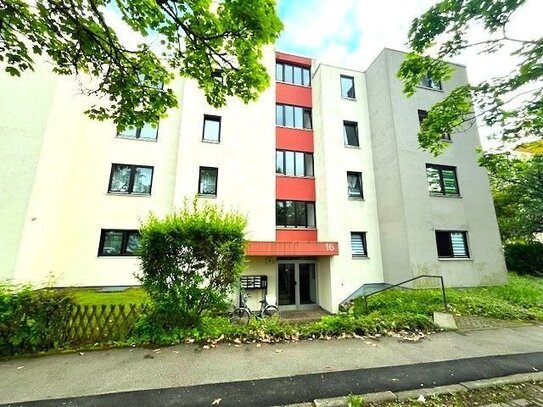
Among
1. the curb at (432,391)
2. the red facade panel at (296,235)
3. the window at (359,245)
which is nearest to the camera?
the curb at (432,391)

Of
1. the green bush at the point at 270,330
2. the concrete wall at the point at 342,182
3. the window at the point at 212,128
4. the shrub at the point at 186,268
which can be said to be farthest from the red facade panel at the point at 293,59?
the green bush at the point at 270,330

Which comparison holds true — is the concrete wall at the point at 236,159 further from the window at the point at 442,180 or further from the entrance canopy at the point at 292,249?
the window at the point at 442,180

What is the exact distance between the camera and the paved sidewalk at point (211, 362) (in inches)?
167

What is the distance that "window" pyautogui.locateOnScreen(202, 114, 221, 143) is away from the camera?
15.6m

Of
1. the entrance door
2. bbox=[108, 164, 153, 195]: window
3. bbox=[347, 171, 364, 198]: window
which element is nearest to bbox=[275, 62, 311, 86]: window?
bbox=[347, 171, 364, 198]: window

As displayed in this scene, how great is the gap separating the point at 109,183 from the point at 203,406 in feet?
43.8

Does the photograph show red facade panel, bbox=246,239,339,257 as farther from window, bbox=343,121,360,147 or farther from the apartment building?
window, bbox=343,121,360,147

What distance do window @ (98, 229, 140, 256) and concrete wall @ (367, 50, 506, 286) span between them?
563 inches

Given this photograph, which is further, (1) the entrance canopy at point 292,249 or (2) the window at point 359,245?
(2) the window at point 359,245

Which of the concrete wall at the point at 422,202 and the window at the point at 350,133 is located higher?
the window at the point at 350,133

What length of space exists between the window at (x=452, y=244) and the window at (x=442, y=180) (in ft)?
7.90

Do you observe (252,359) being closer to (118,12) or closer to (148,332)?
(148,332)

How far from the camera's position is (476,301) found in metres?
9.84

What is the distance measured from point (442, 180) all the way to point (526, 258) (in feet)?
28.5
